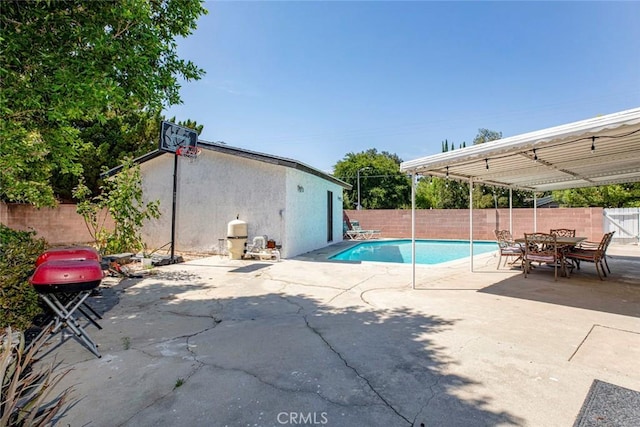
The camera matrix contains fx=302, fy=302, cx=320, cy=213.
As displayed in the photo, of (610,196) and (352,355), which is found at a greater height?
(610,196)

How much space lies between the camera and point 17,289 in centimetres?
343

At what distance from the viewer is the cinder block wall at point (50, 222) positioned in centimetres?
1285

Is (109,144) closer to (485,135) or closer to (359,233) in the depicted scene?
(359,233)

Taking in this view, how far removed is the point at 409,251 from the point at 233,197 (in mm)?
8378

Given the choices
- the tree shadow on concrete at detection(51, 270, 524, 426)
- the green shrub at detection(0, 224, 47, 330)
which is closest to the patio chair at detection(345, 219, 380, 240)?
the tree shadow on concrete at detection(51, 270, 524, 426)

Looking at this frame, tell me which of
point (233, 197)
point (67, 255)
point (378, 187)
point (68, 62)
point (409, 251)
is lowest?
point (409, 251)

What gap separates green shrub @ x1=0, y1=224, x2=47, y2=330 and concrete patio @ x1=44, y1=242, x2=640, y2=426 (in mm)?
452

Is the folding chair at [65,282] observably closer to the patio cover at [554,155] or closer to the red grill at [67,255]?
the red grill at [67,255]

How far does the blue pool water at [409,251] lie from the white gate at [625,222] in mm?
4963

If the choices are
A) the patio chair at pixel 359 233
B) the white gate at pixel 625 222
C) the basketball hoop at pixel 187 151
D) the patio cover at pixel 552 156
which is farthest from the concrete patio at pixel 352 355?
the patio chair at pixel 359 233

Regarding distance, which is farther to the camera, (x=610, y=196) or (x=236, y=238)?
(x=610, y=196)

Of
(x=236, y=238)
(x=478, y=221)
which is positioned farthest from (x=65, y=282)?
(x=478, y=221)

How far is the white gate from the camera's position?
13953mm

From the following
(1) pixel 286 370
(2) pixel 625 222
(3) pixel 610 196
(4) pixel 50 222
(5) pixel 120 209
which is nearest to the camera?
(1) pixel 286 370
